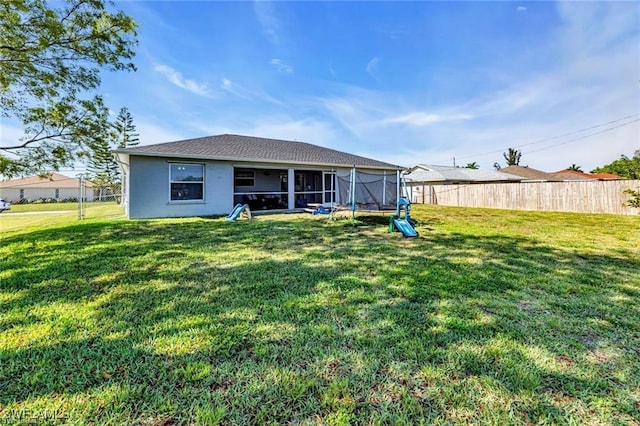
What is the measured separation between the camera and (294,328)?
2475 millimetres

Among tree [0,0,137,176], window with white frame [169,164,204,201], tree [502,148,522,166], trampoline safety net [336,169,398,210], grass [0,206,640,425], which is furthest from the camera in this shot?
tree [502,148,522,166]

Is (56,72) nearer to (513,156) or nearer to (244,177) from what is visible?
(244,177)

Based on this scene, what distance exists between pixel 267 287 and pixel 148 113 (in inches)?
706

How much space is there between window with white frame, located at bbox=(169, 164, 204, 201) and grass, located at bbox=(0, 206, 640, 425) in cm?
623

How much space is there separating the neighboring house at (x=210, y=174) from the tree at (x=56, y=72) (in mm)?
1614

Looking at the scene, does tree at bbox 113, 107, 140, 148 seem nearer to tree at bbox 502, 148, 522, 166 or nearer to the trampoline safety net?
the trampoline safety net

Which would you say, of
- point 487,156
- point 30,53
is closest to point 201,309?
point 30,53

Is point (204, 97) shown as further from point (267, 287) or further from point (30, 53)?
point (267, 287)

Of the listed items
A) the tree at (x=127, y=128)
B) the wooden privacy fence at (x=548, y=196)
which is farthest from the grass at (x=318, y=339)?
A: the tree at (x=127, y=128)

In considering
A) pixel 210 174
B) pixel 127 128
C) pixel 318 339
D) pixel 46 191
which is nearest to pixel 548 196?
pixel 210 174

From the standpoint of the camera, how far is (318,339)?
7.52 feet

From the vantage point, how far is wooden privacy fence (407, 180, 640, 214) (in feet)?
41.5

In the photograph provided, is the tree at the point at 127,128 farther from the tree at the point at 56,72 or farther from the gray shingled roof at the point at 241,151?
the tree at the point at 56,72

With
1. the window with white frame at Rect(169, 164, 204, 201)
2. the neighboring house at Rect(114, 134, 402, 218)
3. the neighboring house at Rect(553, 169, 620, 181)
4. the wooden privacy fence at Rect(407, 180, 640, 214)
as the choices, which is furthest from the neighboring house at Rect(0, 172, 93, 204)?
the neighboring house at Rect(553, 169, 620, 181)
